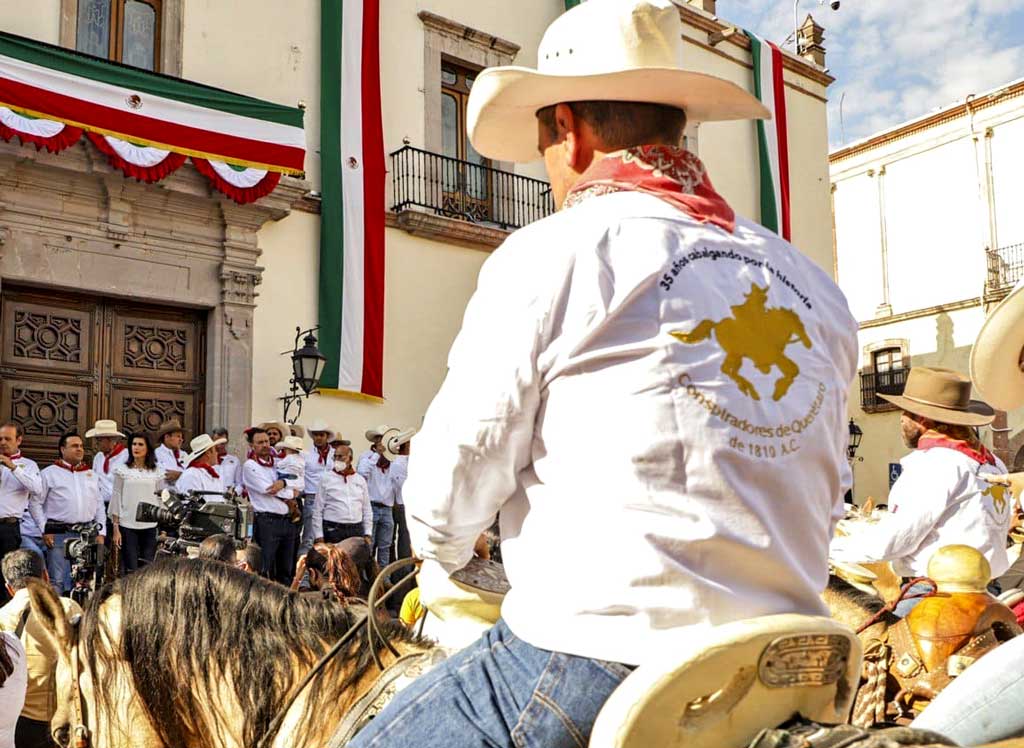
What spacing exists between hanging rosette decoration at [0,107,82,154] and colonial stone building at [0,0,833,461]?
0.40 m

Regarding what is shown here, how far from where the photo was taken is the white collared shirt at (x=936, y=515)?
4.42 metres

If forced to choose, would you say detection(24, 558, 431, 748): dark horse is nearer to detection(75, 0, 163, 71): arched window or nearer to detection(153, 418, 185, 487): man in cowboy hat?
detection(153, 418, 185, 487): man in cowboy hat

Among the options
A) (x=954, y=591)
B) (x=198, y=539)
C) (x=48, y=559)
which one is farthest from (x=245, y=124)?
(x=954, y=591)

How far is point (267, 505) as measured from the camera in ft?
38.7

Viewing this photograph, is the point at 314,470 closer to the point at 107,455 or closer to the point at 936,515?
the point at 107,455

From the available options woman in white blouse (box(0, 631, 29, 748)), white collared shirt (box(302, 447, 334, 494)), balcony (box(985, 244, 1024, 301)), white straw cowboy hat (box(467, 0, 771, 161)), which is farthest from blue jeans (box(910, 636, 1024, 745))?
balcony (box(985, 244, 1024, 301))

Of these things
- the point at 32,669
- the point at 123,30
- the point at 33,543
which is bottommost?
the point at 32,669

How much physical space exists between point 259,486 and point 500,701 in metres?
10.5

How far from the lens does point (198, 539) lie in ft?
25.3

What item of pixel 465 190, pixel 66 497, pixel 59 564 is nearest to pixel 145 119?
pixel 66 497

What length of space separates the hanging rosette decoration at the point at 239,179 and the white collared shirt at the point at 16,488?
4.47 meters

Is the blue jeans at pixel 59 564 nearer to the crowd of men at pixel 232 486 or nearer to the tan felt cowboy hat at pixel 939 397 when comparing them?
the crowd of men at pixel 232 486

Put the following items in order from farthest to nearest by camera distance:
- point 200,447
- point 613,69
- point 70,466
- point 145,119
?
point 145,119
point 200,447
point 70,466
point 613,69

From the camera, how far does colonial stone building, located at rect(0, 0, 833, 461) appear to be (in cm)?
1246
